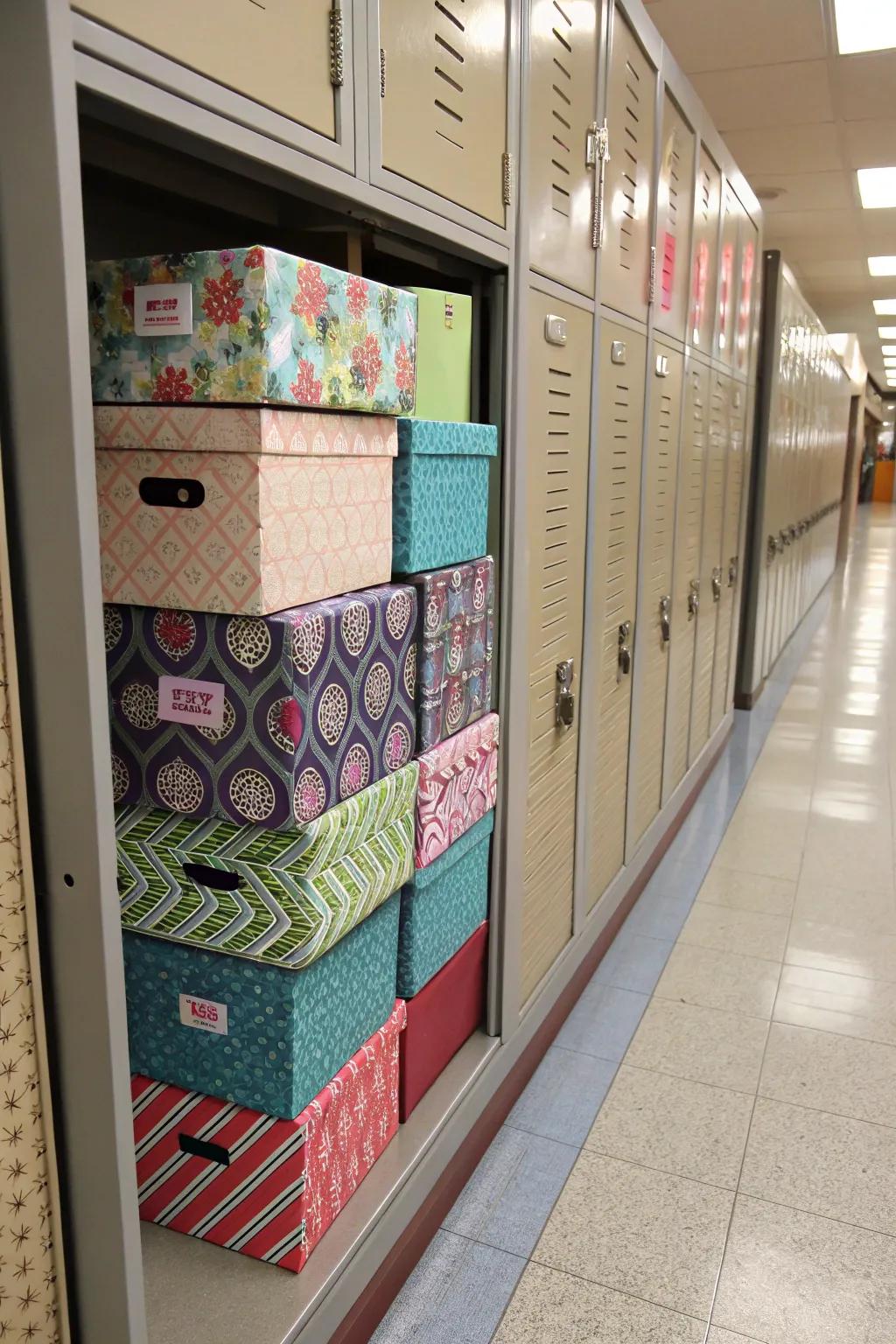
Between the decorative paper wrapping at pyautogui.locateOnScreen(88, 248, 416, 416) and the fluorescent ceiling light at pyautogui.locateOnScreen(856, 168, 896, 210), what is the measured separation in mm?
6420

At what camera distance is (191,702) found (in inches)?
57.9

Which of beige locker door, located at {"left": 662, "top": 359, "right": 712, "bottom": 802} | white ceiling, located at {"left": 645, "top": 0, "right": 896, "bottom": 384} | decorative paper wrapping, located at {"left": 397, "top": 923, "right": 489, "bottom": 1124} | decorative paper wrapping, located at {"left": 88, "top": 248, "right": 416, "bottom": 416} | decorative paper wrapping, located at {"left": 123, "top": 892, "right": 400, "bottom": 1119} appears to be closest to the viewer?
decorative paper wrapping, located at {"left": 88, "top": 248, "right": 416, "bottom": 416}

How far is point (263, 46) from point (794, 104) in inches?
202

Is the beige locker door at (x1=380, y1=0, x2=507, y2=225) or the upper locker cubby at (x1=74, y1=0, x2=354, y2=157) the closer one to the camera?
the upper locker cubby at (x1=74, y1=0, x2=354, y2=157)

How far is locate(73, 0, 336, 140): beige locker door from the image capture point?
1.05 metres

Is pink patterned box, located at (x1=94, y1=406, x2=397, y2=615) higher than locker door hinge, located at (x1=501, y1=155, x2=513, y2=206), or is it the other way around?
locker door hinge, located at (x1=501, y1=155, x2=513, y2=206)

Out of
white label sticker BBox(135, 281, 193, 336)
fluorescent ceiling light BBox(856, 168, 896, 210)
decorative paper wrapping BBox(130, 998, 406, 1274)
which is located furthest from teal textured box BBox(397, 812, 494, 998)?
fluorescent ceiling light BBox(856, 168, 896, 210)

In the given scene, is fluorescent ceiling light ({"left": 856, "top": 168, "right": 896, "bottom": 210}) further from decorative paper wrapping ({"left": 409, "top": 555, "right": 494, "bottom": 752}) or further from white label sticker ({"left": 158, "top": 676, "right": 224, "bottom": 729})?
white label sticker ({"left": 158, "top": 676, "right": 224, "bottom": 729})

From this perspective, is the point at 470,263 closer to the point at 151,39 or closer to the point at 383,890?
the point at 151,39

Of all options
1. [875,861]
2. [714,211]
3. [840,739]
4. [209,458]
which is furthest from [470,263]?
[840,739]

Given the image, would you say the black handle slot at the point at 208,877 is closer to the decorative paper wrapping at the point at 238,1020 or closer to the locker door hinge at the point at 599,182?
the decorative paper wrapping at the point at 238,1020

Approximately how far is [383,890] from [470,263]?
122cm

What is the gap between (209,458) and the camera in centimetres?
136

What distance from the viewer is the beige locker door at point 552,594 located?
2227 mm
